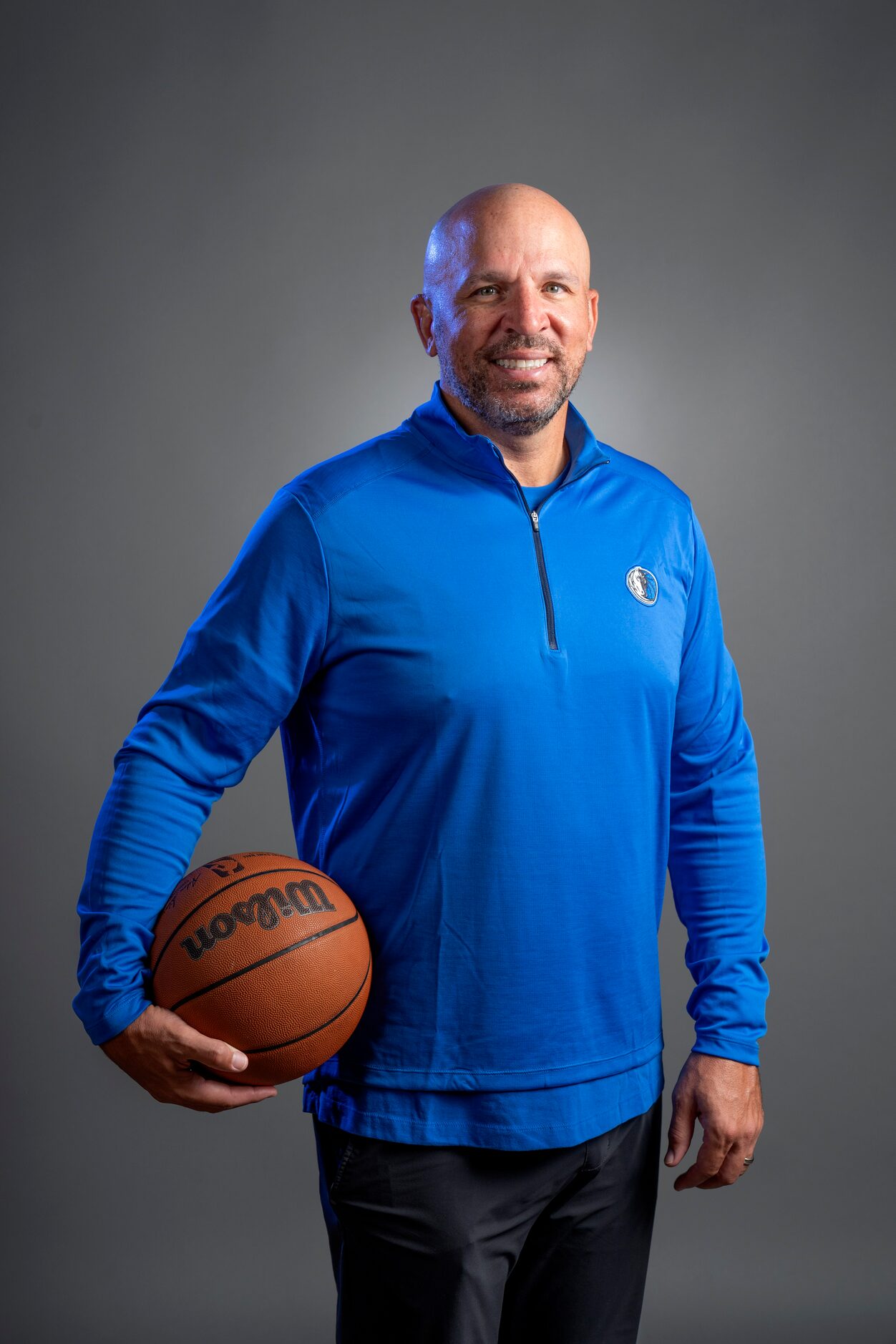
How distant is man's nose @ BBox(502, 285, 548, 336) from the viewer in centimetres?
154

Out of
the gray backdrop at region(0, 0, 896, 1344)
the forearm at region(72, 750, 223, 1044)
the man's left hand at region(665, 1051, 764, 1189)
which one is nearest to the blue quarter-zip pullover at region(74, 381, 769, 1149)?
the forearm at region(72, 750, 223, 1044)

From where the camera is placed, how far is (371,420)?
2889mm

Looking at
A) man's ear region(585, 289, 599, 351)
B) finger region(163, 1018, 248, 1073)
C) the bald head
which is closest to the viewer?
finger region(163, 1018, 248, 1073)

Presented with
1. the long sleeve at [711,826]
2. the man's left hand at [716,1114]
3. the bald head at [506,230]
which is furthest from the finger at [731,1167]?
the bald head at [506,230]

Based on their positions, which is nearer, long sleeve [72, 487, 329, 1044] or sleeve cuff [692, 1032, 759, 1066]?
long sleeve [72, 487, 329, 1044]

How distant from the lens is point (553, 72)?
9.43ft

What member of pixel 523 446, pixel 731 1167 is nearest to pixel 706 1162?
pixel 731 1167

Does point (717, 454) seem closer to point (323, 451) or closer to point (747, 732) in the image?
point (323, 451)

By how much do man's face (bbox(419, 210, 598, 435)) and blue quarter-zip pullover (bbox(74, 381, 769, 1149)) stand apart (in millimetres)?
72

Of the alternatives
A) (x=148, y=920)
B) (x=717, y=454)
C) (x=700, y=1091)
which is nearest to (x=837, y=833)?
(x=717, y=454)

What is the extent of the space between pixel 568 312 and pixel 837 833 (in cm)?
177

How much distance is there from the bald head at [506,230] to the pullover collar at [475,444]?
16 centimetres

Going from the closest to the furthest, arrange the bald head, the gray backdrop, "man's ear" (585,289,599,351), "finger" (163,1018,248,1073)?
"finger" (163,1018,248,1073), the bald head, "man's ear" (585,289,599,351), the gray backdrop

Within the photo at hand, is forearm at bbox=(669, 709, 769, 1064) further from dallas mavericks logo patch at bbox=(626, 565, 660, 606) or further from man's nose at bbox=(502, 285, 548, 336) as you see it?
man's nose at bbox=(502, 285, 548, 336)
